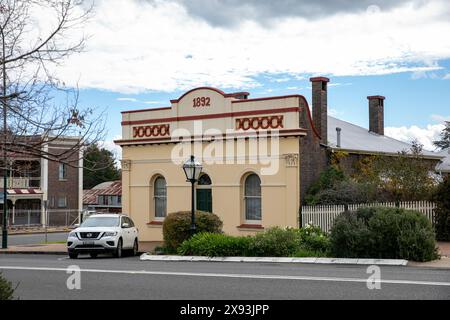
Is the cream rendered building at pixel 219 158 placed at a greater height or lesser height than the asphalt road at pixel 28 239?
greater

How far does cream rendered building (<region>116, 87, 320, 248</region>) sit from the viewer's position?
84.2 feet

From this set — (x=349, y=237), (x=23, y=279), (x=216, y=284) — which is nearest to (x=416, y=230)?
(x=349, y=237)

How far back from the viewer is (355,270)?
47.9 ft

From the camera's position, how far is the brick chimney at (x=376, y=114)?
3794cm

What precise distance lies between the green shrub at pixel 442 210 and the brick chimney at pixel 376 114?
14566mm

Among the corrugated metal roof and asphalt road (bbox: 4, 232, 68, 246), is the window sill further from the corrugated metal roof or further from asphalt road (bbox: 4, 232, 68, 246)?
asphalt road (bbox: 4, 232, 68, 246)

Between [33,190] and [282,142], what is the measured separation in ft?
108

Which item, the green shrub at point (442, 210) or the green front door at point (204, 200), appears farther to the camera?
the green front door at point (204, 200)

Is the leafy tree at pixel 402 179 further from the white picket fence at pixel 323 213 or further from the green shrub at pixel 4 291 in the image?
the green shrub at pixel 4 291

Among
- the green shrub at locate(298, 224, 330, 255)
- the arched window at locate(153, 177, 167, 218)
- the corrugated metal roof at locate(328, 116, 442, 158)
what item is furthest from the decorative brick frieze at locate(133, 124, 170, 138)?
the green shrub at locate(298, 224, 330, 255)

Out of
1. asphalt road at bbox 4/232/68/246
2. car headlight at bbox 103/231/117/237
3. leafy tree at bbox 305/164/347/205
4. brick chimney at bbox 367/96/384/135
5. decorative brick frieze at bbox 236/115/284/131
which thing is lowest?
asphalt road at bbox 4/232/68/246

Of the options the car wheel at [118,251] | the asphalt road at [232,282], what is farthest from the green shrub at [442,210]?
the car wheel at [118,251]

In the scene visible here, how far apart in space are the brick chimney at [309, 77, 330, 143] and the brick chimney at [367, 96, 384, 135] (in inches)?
391

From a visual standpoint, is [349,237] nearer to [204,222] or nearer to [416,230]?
[416,230]
